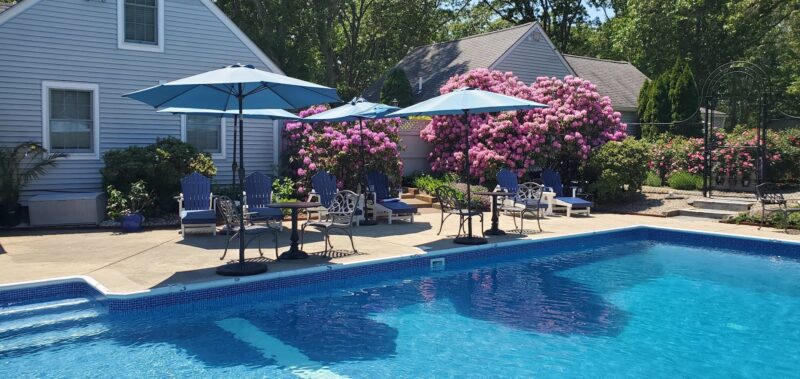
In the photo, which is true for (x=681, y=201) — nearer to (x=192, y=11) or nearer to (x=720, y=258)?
(x=720, y=258)

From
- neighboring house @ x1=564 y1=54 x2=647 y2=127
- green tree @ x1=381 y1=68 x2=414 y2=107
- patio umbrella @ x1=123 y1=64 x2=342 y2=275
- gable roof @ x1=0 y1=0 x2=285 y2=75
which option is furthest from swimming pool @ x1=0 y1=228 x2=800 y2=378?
neighboring house @ x1=564 y1=54 x2=647 y2=127

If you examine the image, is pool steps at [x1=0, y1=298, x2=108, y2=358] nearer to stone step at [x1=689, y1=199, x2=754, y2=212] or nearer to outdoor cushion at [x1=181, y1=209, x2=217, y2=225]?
outdoor cushion at [x1=181, y1=209, x2=217, y2=225]

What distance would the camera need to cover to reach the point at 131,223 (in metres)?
10.7

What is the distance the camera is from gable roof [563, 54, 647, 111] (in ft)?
83.7

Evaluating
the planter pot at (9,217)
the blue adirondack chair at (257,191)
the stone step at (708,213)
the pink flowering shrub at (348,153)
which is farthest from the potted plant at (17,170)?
the stone step at (708,213)

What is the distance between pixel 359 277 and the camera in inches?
311

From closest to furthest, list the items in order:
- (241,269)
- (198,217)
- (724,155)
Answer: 1. (241,269)
2. (198,217)
3. (724,155)

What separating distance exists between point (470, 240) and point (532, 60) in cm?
1356

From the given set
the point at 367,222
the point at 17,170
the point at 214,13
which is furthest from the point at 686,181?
the point at 17,170

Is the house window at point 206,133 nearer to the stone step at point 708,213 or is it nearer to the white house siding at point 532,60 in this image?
the white house siding at point 532,60

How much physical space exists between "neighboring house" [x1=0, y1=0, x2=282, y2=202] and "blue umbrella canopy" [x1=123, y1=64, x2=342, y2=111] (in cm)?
552

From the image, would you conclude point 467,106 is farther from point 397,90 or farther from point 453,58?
point 453,58

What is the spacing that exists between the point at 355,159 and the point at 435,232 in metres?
3.27

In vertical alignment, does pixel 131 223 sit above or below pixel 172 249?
above
